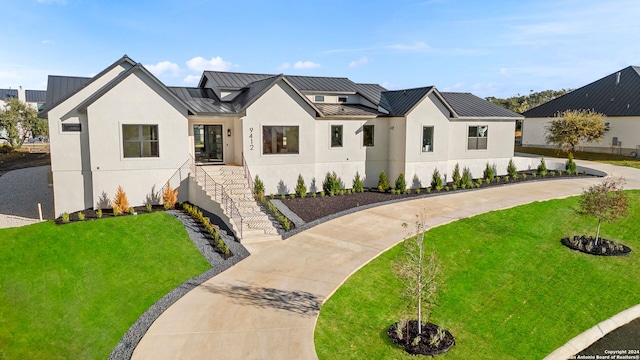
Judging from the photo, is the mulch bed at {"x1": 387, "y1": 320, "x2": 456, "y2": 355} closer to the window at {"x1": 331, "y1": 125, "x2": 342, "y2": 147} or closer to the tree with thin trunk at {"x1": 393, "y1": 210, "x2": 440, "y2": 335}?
the tree with thin trunk at {"x1": 393, "y1": 210, "x2": 440, "y2": 335}

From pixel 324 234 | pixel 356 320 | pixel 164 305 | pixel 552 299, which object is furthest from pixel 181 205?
pixel 552 299

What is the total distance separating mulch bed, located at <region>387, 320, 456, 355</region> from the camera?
9758mm

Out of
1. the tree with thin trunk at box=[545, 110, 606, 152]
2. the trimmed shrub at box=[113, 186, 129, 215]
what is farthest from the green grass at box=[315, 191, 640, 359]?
the tree with thin trunk at box=[545, 110, 606, 152]

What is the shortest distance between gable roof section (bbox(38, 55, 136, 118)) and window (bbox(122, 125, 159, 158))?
2.47m

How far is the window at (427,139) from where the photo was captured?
963 inches

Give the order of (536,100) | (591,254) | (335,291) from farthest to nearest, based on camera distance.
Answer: (536,100) → (591,254) → (335,291)

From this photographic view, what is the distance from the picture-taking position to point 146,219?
17.2 metres

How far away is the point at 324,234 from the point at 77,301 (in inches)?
324

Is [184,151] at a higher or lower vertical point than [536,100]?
lower

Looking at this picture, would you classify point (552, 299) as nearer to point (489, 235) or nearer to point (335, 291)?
point (489, 235)

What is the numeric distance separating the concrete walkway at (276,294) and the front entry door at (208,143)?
8273mm

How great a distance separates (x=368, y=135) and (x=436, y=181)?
455 cm

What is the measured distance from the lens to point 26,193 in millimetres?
24766

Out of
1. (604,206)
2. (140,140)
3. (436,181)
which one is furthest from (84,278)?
(604,206)
